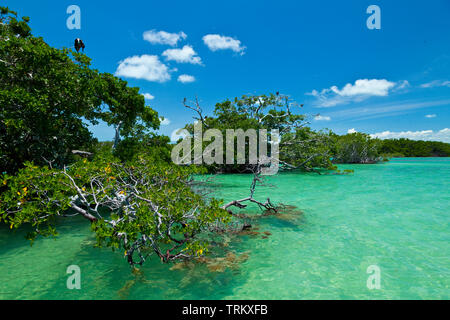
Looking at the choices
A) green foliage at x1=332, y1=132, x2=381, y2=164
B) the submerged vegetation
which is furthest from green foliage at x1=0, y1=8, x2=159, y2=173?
green foliage at x1=332, y1=132, x2=381, y2=164

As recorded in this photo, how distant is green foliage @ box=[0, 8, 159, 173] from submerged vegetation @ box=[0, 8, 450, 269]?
27mm

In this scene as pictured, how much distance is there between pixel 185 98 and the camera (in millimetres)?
19562

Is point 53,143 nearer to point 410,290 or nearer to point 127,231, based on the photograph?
point 127,231

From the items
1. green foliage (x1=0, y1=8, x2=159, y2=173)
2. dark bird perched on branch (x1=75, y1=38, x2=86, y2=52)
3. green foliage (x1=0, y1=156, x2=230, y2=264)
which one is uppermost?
dark bird perched on branch (x1=75, y1=38, x2=86, y2=52)

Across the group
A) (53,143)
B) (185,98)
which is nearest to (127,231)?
(53,143)

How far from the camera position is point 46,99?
6.18m

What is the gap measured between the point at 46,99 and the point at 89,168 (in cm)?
252

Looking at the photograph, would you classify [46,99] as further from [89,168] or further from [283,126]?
[283,126]

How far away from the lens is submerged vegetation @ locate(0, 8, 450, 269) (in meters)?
4.22

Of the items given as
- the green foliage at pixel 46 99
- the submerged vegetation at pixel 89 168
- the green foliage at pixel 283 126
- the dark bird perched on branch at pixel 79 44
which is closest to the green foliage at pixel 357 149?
the green foliage at pixel 283 126

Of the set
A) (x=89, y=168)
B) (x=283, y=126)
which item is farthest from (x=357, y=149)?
(x=89, y=168)

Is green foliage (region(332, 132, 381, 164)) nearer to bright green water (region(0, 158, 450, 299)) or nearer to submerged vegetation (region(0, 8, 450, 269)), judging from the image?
bright green water (region(0, 158, 450, 299))

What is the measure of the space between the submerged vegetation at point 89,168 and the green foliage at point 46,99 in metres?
0.03
